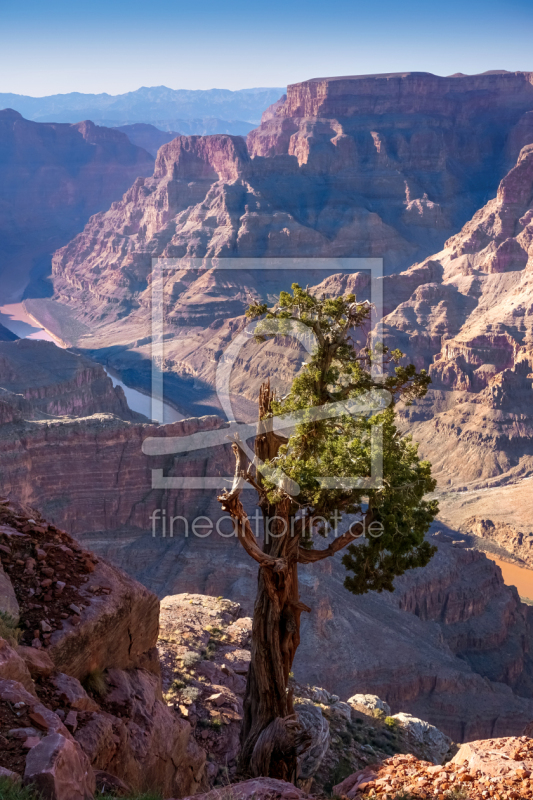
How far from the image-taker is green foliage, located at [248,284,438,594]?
683 inches

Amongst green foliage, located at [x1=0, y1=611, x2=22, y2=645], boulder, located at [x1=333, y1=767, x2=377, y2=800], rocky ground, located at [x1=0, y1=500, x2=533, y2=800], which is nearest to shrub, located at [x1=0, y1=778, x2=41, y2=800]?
rocky ground, located at [x1=0, y1=500, x2=533, y2=800]

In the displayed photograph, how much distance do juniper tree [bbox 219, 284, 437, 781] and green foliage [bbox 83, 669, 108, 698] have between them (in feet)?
15.6

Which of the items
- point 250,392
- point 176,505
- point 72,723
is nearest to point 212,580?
point 176,505

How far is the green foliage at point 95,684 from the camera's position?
13.9m

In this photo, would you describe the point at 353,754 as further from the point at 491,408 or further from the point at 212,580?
the point at 491,408

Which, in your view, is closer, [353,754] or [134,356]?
[353,754]

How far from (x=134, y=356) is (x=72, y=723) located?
143 meters

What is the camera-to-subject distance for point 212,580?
47.3 meters

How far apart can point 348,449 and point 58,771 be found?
9592 millimetres

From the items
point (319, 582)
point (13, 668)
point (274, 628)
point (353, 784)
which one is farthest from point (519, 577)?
point (13, 668)

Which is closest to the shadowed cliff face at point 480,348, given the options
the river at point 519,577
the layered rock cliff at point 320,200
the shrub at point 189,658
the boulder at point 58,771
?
the river at point 519,577

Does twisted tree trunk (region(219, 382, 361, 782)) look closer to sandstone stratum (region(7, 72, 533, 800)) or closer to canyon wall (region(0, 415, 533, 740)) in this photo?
sandstone stratum (region(7, 72, 533, 800))

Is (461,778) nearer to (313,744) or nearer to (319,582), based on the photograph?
(313,744)

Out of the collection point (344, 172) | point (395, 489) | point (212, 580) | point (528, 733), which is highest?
point (344, 172)
